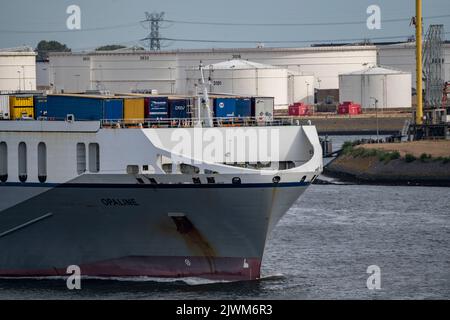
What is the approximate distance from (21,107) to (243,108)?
9.42 metres

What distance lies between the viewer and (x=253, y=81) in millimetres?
159625

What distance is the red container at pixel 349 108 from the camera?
16412cm

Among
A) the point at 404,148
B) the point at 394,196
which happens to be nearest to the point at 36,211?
the point at 394,196

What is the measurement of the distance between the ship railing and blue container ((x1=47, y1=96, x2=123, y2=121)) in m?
0.36

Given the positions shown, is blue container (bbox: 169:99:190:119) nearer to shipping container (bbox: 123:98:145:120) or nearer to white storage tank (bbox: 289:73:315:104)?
shipping container (bbox: 123:98:145:120)

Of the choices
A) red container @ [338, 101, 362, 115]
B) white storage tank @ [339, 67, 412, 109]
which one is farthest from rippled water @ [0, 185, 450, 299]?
white storage tank @ [339, 67, 412, 109]

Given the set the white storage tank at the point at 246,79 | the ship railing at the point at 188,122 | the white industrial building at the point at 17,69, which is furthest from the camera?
the white storage tank at the point at 246,79

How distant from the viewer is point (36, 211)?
170 feet

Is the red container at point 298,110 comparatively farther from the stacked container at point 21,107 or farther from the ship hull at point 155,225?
the ship hull at point 155,225

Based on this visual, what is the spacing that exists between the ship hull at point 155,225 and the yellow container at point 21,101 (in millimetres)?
4414

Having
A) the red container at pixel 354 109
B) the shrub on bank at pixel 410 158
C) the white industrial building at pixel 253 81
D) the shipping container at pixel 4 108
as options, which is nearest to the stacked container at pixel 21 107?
the shipping container at pixel 4 108

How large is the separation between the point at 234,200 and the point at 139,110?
604 centimetres
